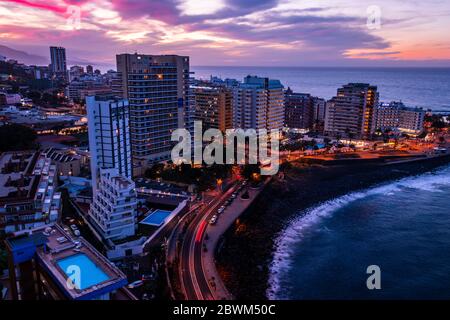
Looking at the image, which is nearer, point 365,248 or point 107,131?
point 365,248

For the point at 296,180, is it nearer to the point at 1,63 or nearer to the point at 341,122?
the point at 341,122

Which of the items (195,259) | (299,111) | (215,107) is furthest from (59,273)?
(299,111)

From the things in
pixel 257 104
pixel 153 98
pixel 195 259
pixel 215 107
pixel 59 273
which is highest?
pixel 153 98

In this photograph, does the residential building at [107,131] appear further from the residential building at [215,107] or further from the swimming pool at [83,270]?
the residential building at [215,107]

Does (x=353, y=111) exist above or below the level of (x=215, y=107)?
below

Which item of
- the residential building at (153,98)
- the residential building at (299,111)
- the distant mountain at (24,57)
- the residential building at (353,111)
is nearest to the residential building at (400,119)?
the residential building at (353,111)

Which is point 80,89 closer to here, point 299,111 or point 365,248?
point 299,111

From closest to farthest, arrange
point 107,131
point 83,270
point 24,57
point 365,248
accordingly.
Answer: point 83,270 < point 365,248 < point 107,131 < point 24,57

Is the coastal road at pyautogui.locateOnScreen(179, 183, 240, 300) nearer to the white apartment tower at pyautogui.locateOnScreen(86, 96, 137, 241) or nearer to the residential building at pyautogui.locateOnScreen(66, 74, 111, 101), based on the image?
the white apartment tower at pyautogui.locateOnScreen(86, 96, 137, 241)
